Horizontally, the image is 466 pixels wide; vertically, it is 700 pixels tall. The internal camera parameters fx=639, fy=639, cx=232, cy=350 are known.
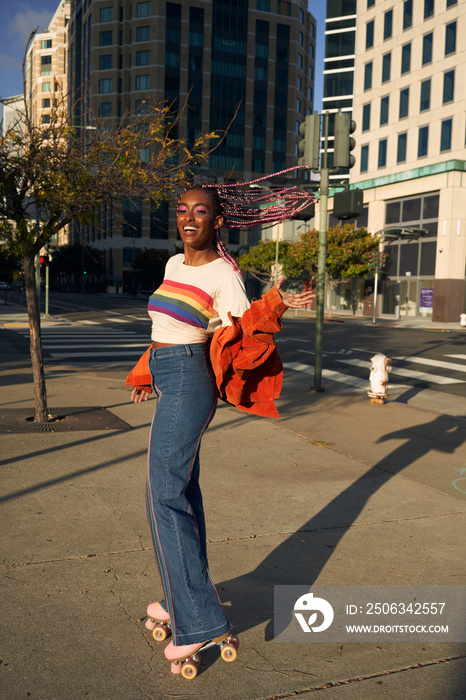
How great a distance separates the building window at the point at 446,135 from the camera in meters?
38.9

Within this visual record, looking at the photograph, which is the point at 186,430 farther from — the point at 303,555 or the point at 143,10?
the point at 143,10

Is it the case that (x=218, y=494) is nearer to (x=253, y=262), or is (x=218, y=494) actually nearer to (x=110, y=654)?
(x=110, y=654)

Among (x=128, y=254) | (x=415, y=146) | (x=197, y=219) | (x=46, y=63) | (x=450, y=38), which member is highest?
(x=46, y=63)

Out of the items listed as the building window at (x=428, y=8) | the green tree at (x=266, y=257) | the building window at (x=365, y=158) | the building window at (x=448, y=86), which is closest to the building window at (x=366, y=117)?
the building window at (x=365, y=158)

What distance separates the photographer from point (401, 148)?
4294 centimetres

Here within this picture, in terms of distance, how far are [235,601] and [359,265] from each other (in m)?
36.4

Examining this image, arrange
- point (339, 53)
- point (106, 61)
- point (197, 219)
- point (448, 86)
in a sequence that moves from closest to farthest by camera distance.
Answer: point (197, 219) → point (448, 86) → point (339, 53) → point (106, 61)

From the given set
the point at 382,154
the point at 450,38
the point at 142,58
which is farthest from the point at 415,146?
the point at 142,58

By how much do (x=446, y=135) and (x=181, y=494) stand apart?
41160 millimetres

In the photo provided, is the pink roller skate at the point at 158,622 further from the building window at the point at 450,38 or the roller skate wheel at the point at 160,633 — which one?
the building window at the point at 450,38

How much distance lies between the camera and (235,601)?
324 cm

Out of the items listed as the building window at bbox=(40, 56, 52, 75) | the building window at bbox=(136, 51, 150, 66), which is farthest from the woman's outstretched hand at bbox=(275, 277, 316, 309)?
the building window at bbox=(40, 56, 52, 75)

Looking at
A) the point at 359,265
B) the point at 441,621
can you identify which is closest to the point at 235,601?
the point at 441,621

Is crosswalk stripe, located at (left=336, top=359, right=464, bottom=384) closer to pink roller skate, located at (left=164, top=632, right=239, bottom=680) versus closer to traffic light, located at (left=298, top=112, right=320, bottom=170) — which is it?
traffic light, located at (left=298, top=112, right=320, bottom=170)
